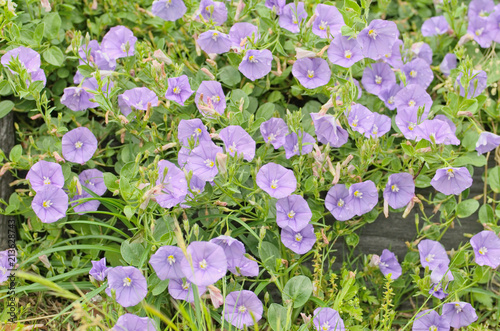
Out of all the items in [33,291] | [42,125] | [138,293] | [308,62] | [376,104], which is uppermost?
[308,62]

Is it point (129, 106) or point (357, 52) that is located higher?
point (357, 52)

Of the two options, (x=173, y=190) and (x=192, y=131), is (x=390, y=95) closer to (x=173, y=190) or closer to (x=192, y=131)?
(x=192, y=131)

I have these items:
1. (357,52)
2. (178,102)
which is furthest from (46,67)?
(357,52)

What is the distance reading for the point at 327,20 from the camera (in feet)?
8.27

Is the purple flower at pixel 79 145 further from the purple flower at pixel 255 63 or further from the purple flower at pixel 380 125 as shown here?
the purple flower at pixel 380 125

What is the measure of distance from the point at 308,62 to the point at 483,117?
1.13m

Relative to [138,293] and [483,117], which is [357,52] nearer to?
[483,117]

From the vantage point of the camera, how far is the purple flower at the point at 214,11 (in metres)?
2.59

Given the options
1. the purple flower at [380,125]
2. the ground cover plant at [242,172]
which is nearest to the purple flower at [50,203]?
the ground cover plant at [242,172]

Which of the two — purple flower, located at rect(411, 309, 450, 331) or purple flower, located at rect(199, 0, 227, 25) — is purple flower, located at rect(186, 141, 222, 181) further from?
purple flower, located at rect(411, 309, 450, 331)

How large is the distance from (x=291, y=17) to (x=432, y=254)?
138 cm

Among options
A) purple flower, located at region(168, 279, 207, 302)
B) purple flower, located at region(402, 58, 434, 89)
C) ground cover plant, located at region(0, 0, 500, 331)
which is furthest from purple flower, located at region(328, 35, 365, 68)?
purple flower, located at region(168, 279, 207, 302)

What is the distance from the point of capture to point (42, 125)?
2.65m

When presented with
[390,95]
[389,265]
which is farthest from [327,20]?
[389,265]
